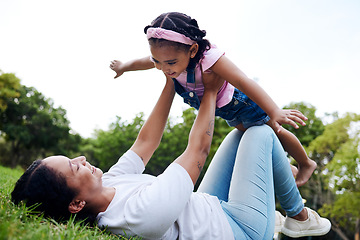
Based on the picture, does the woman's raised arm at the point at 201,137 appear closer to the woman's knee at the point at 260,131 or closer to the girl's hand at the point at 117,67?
the woman's knee at the point at 260,131

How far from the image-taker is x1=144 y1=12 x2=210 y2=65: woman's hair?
2.84 m

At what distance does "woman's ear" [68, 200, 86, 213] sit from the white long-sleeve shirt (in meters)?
0.14

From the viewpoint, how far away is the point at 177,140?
23016 millimetres

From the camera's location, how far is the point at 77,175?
6.45ft

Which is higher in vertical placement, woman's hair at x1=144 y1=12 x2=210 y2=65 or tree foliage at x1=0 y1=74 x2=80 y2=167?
woman's hair at x1=144 y1=12 x2=210 y2=65

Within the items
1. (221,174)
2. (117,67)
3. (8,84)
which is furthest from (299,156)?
(8,84)

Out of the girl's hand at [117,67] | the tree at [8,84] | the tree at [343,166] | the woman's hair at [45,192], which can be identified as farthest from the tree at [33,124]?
the woman's hair at [45,192]

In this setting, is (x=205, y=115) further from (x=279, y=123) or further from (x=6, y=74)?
(x=6, y=74)

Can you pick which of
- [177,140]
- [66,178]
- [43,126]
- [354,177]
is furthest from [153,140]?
[43,126]

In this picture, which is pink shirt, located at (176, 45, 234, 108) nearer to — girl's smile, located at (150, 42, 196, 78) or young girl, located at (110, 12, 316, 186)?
young girl, located at (110, 12, 316, 186)

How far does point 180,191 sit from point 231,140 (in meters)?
1.45

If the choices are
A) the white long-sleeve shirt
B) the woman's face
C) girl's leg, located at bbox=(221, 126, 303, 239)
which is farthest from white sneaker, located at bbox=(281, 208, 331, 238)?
the woman's face

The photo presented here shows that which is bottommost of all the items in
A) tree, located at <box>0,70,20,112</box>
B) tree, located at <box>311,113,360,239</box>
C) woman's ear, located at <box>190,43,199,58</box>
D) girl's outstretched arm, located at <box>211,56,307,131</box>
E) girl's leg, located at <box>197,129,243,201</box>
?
tree, located at <box>311,113,360,239</box>

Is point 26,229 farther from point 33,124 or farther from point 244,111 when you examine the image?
point 33,124
